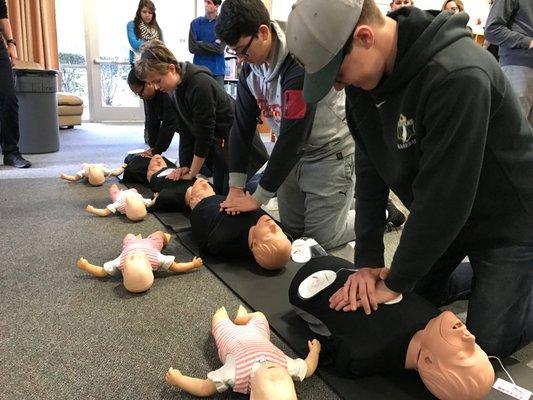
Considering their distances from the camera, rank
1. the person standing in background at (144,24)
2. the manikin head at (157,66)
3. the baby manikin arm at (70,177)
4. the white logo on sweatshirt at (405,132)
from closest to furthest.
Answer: the white logo on sweatshirt at (405,132)
the manikin head at (157,66)
the baby manikin arm at (70,177)
the person standing in background at (144,24)

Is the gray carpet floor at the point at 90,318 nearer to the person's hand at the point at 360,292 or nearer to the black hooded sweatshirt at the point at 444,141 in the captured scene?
the person's hand at the point at 360,292

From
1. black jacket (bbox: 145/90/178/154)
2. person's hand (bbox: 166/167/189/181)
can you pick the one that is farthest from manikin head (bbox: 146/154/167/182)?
person's hand (bbox: 166/167/189/181)

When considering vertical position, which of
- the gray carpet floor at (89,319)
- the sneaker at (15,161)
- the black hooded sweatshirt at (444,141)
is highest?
the black hooded sweatshirt at (444,141)

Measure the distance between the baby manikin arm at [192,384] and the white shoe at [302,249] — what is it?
744 mm

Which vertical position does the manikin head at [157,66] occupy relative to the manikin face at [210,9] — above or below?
below

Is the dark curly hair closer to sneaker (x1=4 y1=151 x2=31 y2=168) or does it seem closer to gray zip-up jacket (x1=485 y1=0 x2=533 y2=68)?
gray zip-up jacket (x1=485 y1=0 x2=533 y2=68)

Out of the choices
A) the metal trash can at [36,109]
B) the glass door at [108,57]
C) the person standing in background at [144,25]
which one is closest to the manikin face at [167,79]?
the person standing in background at [144,25]

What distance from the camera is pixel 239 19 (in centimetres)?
128

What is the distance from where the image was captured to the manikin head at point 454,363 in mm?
820

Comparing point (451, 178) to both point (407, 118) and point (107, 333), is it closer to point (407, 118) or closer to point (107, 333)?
point (407, 118)

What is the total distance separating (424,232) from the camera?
82cm

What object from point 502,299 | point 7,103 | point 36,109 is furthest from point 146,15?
point 502,299

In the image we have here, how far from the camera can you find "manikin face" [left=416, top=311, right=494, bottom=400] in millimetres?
819

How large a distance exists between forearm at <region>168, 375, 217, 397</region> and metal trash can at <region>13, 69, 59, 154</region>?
3.16 meters
